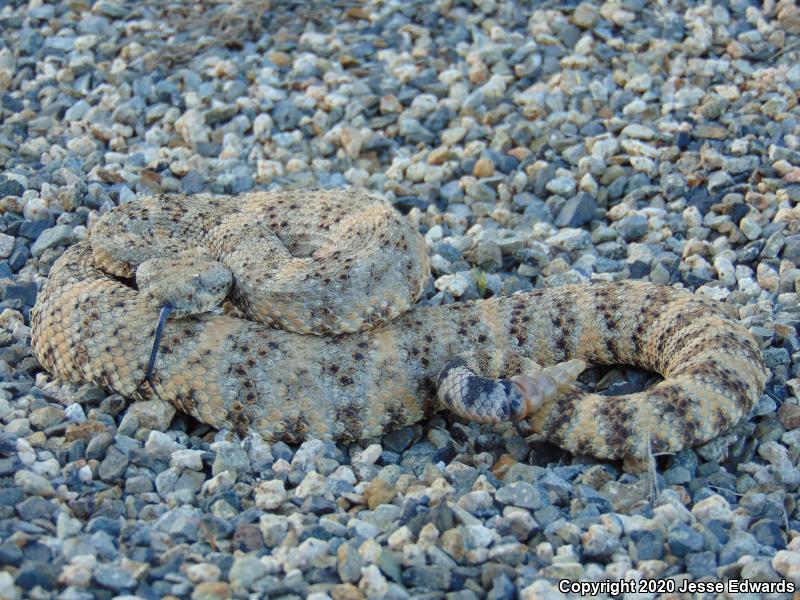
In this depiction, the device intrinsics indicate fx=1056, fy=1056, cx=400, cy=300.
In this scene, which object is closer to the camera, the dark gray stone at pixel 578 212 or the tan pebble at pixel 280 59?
the dark gray stone at pixel 578 212

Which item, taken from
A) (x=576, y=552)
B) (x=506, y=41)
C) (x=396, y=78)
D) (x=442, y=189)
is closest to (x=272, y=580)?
(x=576, y=552)

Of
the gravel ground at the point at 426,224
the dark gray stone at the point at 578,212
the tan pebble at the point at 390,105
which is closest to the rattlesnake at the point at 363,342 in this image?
the gravel ground at the point at 426,224

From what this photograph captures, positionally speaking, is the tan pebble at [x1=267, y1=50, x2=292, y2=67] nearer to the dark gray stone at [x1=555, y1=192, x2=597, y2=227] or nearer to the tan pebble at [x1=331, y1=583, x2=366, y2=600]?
the dark gray stone at [x1=555, y1=192, x2=597, y2=227]

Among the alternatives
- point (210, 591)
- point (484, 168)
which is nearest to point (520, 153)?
point (484, 168)

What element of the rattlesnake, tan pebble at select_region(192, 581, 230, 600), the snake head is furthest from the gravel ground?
the snake head

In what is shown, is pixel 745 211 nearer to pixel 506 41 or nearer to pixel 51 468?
pixel 506 41

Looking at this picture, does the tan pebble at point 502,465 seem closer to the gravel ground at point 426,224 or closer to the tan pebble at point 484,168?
the gravel ground at point 426,224
